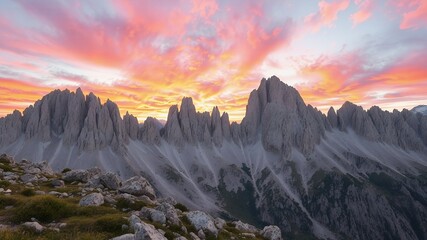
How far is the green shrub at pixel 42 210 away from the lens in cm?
1655

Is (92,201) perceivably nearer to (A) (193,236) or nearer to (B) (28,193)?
(B) (28,193)

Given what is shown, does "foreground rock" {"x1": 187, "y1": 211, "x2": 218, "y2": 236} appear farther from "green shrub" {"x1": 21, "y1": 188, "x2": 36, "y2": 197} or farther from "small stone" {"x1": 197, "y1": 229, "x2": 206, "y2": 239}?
"green shrub" {"x1": 21, "y1": 188, "x2": 36, "y2": 197}

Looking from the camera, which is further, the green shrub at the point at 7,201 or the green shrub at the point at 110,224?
the green shrub at the point at 7,201

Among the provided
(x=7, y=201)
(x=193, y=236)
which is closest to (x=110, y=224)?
(x=193, y=236)

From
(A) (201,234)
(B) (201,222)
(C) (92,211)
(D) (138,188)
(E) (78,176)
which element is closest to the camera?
(C) (92,211)

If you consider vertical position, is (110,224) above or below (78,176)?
below

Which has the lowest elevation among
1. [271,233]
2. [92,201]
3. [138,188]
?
[271,233]

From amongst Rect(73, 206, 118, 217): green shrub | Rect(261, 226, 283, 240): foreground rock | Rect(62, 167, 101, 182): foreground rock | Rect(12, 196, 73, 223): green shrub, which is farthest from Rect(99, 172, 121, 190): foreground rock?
Rect(261, 226, 283, 240): foreground rock

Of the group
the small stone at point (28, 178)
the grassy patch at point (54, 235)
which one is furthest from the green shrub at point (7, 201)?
the small stone at point (28, 178)

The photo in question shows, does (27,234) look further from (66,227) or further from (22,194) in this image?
(22,194)

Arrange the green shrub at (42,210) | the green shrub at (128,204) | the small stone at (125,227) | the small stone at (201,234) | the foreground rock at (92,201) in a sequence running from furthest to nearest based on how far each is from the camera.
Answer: the green shrub at (128,204) < the foreground rock at (92,201) < the small stone at (201,234) < the green shrub at (42,210) < the small stone at (125,227)

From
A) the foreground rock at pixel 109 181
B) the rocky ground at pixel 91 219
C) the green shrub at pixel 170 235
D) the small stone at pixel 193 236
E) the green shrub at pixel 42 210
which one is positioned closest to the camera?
the rocky ground at pixel 91 219

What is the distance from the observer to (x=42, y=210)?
663 inches

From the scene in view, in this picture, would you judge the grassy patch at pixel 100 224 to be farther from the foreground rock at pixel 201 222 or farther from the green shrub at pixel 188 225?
the foreground rock at pixel 201 222
